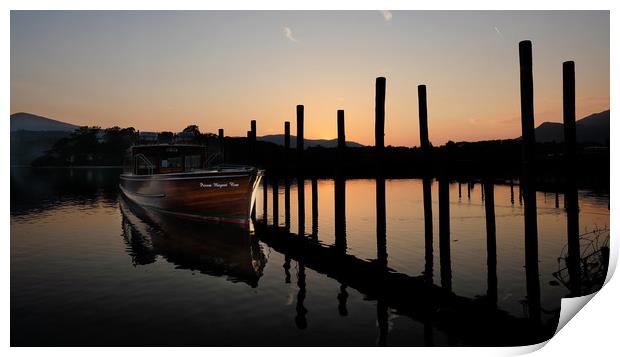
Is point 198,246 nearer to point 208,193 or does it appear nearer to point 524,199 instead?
point 208,193

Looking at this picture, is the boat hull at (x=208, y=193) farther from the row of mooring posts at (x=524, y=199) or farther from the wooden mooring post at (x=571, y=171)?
the wooden mooring post at (x=571, y=171)

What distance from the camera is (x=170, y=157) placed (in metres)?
22.5

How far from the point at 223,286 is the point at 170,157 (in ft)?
45.0

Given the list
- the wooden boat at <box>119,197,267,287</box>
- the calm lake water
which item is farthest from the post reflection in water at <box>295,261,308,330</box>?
the wooden boat at <box>119,197,267,287</box>

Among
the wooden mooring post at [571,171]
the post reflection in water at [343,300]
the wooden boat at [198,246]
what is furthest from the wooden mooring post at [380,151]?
the wooden mooring post at [571,171]

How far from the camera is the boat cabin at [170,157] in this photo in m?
22.2

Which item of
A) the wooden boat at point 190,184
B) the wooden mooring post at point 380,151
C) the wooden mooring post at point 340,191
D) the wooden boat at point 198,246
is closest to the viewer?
the wooden boat at point 198,246

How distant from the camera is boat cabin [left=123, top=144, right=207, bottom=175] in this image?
2216 centimetres

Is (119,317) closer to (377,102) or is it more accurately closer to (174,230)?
(377,102)

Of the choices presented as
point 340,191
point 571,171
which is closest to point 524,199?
point 571,171

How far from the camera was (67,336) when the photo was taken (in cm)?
761

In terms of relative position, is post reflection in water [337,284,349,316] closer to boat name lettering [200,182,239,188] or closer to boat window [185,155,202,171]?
boat name lettering [200,182,239,188]
